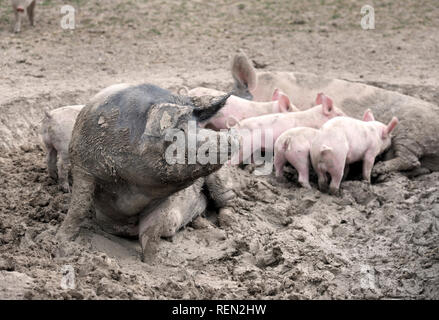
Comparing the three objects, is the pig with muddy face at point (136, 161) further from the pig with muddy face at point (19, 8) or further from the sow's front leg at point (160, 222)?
the pig with muddy face at point (19, 8)

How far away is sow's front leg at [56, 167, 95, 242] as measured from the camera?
12.8 ft

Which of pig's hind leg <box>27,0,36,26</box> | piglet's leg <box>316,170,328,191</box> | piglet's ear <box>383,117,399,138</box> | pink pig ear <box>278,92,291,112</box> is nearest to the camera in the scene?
piglet's leg <box>316,170,328,191</box>

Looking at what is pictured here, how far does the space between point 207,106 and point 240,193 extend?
132cm

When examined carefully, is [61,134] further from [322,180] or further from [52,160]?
[322,180]

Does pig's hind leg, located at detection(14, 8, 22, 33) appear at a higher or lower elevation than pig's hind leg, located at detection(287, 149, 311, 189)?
higher

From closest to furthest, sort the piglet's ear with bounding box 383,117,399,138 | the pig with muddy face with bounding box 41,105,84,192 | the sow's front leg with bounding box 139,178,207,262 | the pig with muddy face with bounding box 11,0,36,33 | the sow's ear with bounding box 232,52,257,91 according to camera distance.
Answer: the sow's front leg with bounding box 139,178,207,262 < the pig with muddy face with bounding box 41,105,84,192 < the piglet's ear with bounding box 383,117,399,138 < the sow's ear with bounding box 232,52,257,91 < the pig with muddy face with bounding box 11,0,36,33

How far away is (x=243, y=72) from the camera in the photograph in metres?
6.09

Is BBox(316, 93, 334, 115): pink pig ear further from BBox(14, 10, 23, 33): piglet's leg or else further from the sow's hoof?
BBox(14, 10, 23, 33): piglet's leg

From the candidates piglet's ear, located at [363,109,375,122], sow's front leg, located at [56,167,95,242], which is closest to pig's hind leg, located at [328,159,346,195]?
piglet's ear, located at [363,109,375,122]

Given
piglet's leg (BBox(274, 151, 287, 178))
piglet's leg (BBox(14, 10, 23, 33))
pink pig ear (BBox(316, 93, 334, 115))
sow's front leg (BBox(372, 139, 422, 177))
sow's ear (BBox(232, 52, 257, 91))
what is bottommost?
sow's front leg (BBox(372, 139, 422, 177))

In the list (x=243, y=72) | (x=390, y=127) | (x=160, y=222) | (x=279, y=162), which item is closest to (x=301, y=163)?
(x=279, y=162)

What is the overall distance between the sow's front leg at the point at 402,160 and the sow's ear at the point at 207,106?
209 centimetres

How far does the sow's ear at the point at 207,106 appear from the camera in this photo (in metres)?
3.69

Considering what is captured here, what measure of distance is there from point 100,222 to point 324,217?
57.3 inches
